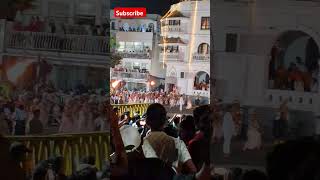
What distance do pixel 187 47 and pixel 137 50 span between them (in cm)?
131

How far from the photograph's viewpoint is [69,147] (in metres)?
2.63

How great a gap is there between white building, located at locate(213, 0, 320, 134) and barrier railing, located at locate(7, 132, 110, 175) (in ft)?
2.26

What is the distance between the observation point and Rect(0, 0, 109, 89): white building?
261 cm

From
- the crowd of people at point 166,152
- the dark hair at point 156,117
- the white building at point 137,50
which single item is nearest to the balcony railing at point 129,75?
the white building at point 137,50

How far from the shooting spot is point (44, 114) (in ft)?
8.64

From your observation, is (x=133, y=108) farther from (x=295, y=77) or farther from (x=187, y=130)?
(x=295, y=77)

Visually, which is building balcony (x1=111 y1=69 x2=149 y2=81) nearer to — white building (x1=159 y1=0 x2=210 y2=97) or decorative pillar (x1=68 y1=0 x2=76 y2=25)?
white building (x1=159 y1=0 x2=210 y2=97)

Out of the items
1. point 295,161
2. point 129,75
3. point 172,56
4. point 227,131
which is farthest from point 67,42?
point 129,75

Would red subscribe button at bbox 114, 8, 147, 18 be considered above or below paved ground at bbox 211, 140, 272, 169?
above

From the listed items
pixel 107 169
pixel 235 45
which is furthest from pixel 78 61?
pixel 235 45

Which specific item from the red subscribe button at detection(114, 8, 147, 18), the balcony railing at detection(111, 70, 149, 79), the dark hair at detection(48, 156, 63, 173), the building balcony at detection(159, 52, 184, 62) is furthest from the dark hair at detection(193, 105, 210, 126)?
the balcony railing at detection(111, 70, 149, 79)

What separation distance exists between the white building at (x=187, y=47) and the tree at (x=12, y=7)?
2.51 m

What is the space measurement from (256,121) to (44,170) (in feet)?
3.66

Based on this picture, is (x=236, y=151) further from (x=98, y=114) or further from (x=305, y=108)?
(x=98, y=114)
